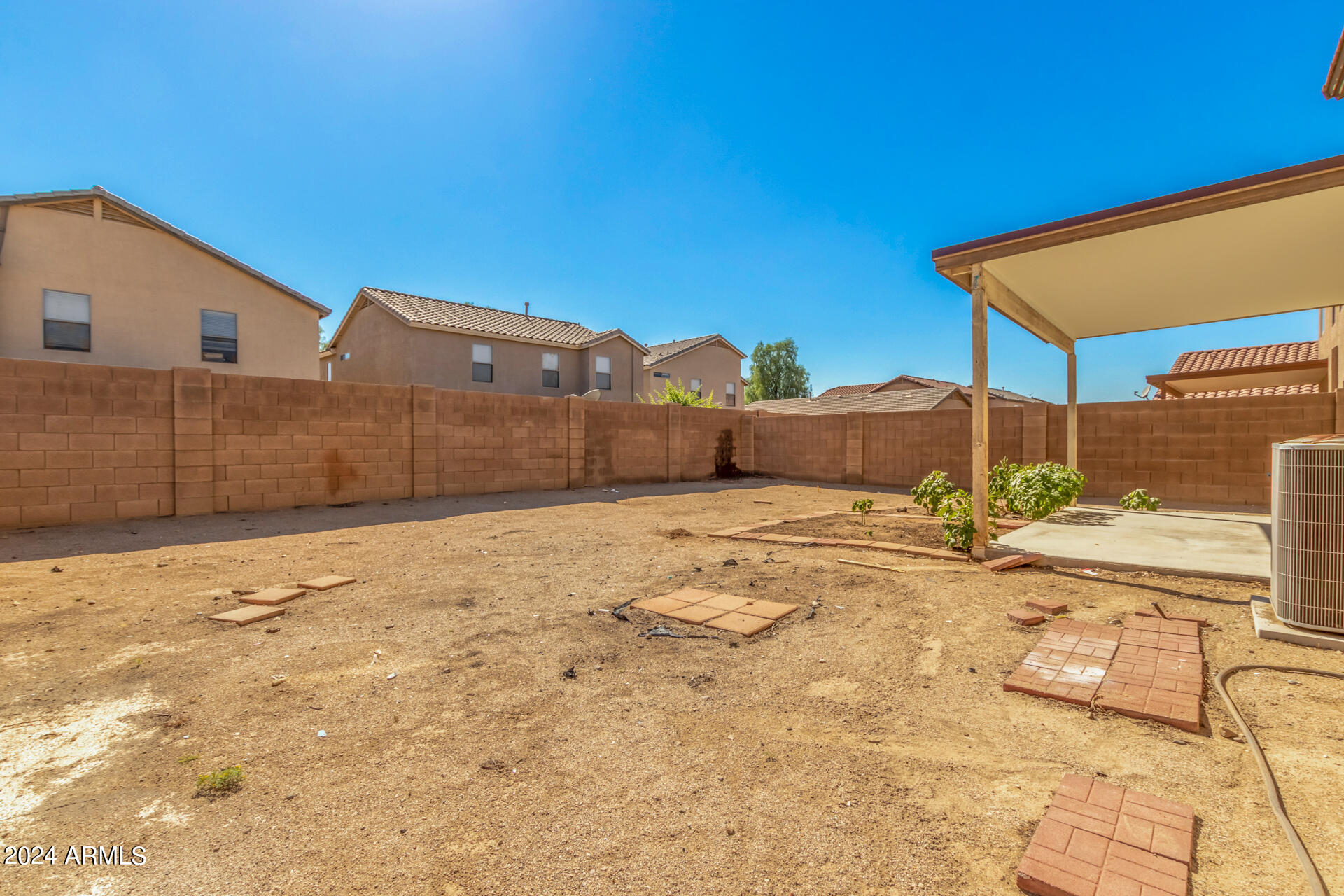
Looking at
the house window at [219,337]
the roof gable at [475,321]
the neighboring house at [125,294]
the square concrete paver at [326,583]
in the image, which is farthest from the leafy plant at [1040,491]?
the house window at [219,337]

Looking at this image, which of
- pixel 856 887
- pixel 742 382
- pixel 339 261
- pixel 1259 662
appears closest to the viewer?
pixel 856 887

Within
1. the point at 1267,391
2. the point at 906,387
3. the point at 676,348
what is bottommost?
the point at 1267,391

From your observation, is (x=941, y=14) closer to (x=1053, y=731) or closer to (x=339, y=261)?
(x=1053, y=731)

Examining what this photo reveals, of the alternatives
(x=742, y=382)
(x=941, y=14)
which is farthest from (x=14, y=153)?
(x=742, y=382)

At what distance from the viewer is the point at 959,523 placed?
573 cm

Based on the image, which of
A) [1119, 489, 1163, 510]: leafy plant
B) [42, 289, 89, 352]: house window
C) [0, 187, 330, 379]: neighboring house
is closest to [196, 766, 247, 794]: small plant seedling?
[1119, 489, 1163, 510]: leafy plant

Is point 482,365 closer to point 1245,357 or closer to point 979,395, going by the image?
point 979,395

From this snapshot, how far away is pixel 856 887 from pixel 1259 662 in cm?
291

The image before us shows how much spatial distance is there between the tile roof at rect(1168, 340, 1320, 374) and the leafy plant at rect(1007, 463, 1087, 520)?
1131cm

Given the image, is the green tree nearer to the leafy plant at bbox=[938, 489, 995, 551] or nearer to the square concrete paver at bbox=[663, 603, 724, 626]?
the leafy plant at bbox=[938, 489, 995, 551]

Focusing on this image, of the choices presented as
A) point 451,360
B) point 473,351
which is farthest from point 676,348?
point 451,360

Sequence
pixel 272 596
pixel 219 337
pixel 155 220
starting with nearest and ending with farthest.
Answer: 1. pixel 272 596
2. pixel 155 220
3. pixel 219 337

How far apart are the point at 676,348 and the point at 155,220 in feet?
62.2

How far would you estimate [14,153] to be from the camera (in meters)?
10.0
